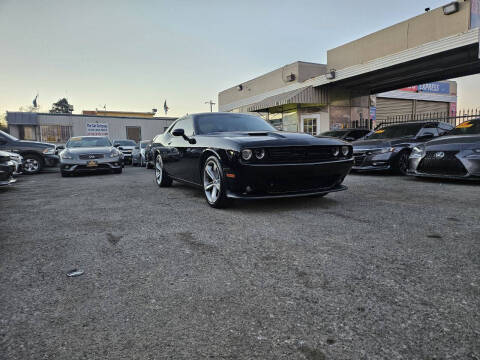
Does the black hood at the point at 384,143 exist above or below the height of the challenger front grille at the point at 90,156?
above

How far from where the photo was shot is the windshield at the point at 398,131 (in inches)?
339

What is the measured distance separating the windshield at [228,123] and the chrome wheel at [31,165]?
28.5ft

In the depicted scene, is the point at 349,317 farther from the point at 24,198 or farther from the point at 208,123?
the point at 24,198

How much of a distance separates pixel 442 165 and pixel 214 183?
14.6 feet

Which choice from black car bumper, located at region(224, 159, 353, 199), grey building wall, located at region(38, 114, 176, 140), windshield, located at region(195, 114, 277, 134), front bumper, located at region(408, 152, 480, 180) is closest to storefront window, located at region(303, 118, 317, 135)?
front bumper, located at region(408, 152, 480, 180)

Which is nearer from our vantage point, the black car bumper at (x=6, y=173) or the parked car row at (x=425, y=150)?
the parked car row at (x=425, y=150)

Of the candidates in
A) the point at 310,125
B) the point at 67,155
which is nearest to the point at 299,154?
the point at 67,155

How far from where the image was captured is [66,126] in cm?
2612

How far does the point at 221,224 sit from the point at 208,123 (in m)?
2.33

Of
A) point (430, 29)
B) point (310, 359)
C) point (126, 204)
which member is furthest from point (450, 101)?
point (310, 359)

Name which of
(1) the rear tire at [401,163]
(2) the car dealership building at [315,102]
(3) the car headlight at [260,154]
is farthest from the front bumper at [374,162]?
(2) the car dealership building at [315,102]

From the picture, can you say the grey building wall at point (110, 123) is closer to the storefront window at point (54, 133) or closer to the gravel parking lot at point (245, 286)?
the storefront window at point (54, 133)

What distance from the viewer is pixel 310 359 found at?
1361 mm

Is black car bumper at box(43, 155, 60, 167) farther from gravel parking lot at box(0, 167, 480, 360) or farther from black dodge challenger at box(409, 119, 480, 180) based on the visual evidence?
black dodge challenger at box(409, 119, 480, 180)
